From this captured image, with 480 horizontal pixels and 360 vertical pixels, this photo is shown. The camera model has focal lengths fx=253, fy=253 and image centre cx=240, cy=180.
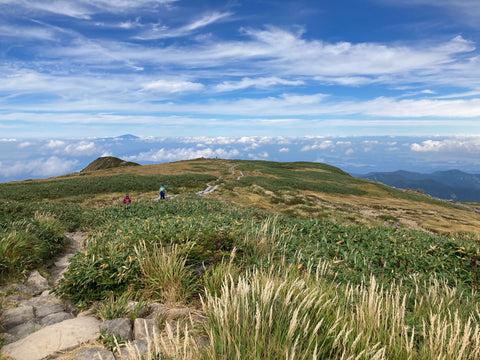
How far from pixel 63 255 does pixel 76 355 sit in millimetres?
7705

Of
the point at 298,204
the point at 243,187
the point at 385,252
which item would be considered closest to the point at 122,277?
the point at 385,252

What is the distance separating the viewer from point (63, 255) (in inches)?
376

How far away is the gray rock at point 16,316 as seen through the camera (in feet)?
14.7

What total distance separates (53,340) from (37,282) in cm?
383

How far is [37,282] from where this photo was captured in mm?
6617

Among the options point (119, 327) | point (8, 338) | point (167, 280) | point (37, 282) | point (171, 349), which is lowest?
point (37, 282)

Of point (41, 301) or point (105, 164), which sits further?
point (105, 164)

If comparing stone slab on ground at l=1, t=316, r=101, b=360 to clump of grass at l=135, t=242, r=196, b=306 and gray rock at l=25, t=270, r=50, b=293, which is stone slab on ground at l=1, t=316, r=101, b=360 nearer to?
clump of grass at l=135, t=242, r=196, b=306

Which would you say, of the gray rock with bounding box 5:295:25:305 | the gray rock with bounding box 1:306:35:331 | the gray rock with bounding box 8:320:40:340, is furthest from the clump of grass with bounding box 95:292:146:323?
the gray rock with bounding box 5:295:25:305

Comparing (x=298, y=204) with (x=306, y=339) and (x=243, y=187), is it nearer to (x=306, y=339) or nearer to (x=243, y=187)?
(x=243, y=187)

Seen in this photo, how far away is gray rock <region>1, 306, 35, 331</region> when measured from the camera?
4467 millimetres

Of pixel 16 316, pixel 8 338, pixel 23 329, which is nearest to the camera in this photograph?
pixel 8 338

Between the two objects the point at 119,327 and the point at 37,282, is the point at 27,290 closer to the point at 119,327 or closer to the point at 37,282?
the point at 37,282

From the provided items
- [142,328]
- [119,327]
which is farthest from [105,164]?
[142,328]
